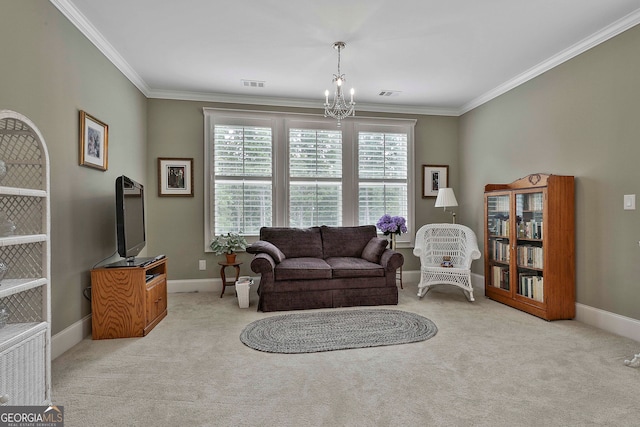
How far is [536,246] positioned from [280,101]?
12.1 feet

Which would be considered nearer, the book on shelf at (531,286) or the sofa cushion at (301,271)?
the book on shelf at (531,286)

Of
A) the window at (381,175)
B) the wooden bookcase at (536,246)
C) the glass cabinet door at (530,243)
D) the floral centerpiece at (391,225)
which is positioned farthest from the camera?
the window at (381,175)

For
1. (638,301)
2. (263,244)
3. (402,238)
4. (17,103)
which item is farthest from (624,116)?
(17,103)

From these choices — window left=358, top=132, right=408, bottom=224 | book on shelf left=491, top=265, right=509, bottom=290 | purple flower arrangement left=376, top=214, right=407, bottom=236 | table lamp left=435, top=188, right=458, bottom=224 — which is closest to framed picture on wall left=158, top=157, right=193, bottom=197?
window left=358, top=132, right=408, bottom=224

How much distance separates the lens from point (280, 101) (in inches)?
191

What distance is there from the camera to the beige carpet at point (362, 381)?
1776mm

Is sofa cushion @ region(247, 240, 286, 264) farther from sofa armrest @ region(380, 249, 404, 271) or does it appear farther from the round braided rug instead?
sofa armrest @ region(380, 249, 404, 271)

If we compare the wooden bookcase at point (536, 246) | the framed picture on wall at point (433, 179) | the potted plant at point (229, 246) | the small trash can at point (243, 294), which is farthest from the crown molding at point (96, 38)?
the wooden bookcase at point (536, 246)

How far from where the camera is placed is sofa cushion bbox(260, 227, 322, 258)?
14.4ft

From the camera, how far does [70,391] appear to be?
202cm

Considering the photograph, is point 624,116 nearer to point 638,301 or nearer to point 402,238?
point 638,301

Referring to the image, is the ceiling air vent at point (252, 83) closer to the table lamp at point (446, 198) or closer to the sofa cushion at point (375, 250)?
the sofa cushion at point (375, 250)

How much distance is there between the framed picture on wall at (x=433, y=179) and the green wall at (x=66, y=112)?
165 inches

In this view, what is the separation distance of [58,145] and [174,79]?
1.99 meters
